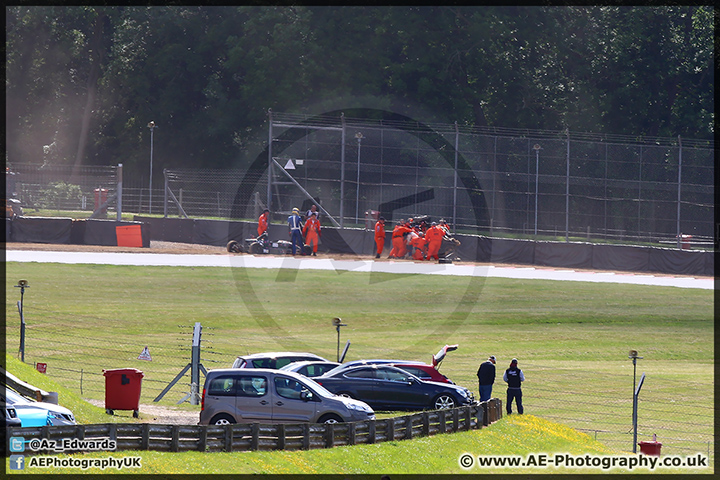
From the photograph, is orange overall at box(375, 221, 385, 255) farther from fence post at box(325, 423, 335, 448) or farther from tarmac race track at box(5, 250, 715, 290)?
fence post at box(325, 423, 335, 448)

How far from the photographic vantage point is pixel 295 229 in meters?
45.2

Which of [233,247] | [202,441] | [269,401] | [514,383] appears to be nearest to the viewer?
[202,441]

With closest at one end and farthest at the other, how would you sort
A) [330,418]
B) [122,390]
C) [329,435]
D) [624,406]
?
[329,435] < [330,418] < [122,390] < [624,406]

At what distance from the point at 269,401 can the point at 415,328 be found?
1354 cm

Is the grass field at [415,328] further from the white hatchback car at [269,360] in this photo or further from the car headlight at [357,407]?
the car headlight at [357,407]

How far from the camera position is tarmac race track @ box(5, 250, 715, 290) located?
40938 mm

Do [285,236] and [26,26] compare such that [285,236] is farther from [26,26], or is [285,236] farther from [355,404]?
[26,26]

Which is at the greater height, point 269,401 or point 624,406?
point 269,401

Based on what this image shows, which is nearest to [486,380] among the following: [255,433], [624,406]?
[624,406]

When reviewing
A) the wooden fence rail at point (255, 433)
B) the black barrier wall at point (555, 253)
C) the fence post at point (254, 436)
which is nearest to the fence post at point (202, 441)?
the wooden fence rail at point (255, 433)

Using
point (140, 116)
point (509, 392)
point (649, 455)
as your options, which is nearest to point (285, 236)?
point (509, 392)

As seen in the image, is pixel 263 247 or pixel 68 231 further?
pixel 68 231

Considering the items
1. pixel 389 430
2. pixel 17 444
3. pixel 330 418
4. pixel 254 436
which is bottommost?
pixel 389 430

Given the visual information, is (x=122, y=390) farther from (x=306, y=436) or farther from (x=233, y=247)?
(x=233, y=247)
